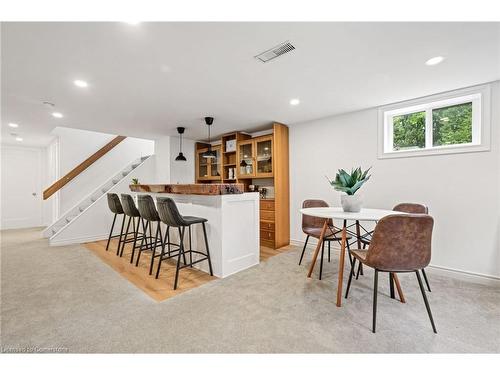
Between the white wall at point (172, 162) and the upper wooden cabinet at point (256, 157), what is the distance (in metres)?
1.64

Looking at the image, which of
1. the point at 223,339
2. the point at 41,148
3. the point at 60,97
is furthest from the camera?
the point at 41,148

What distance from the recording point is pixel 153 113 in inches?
141

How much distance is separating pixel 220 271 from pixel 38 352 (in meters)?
1.60

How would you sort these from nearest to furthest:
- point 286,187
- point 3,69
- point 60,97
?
point 3,69
point 60,97
point 286,187

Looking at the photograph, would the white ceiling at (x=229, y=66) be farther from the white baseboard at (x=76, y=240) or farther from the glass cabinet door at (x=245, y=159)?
the white baseboard at (x=76, y=240)

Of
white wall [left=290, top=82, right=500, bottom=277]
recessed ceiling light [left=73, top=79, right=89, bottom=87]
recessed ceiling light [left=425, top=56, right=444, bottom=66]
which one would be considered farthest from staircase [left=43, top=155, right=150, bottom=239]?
recessed ceiling light [left=425, top=56, right=444, bottom=66]

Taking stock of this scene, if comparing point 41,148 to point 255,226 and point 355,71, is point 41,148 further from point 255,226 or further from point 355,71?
point 355,71

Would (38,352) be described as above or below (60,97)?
below

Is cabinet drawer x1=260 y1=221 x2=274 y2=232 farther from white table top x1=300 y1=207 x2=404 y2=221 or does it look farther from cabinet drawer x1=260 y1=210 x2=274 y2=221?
white table top x1=300 y1=207 x2=404 y2=221

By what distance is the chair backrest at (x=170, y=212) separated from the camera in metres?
2.40

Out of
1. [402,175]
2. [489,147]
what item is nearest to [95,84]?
[402,175]

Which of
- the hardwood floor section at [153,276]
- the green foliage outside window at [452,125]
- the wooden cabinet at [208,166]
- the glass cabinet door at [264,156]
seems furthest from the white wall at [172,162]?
the green foliage outside window at [452,125]

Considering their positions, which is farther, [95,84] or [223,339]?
[95,84]

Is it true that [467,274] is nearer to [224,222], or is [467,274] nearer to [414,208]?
[414,208]
